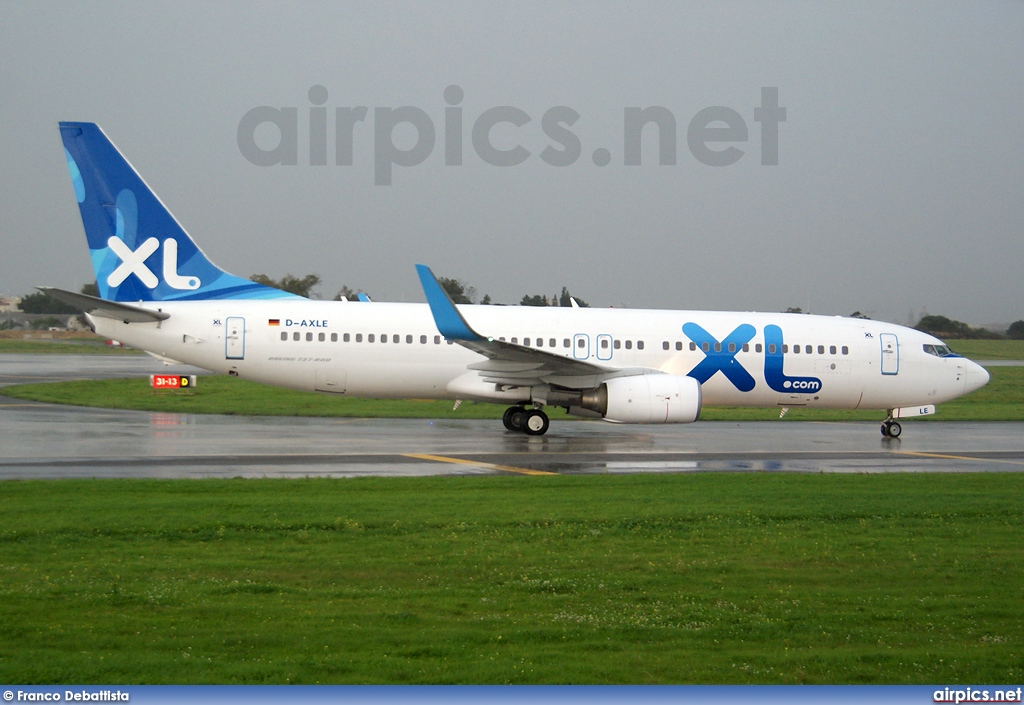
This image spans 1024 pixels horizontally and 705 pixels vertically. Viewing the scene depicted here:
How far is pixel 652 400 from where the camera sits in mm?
19375

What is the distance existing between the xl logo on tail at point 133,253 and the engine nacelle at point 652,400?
414 inches

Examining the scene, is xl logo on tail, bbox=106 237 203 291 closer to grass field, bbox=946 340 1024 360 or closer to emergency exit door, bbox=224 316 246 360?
emergency exit door, bbox=224 316 246 360

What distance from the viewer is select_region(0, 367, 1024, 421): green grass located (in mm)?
25719

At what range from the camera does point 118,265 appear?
21.3 meters

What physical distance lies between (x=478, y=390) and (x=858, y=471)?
28.9 feet

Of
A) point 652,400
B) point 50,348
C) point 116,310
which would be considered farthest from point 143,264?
point 50,348

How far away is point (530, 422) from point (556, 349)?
203cm

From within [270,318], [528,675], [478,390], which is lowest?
[528,675]

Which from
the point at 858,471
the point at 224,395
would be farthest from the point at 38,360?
the point at 858,471

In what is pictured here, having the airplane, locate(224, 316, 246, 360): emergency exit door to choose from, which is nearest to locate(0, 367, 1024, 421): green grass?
the airplane

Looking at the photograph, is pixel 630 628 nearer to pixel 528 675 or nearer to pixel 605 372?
pixel 528 675

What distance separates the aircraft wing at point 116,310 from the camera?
19.3m

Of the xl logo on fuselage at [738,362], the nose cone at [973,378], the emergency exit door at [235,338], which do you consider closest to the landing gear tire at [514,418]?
the xl logo on fuselage at [738,362]

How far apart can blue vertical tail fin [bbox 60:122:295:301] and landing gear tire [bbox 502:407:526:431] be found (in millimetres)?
7898
